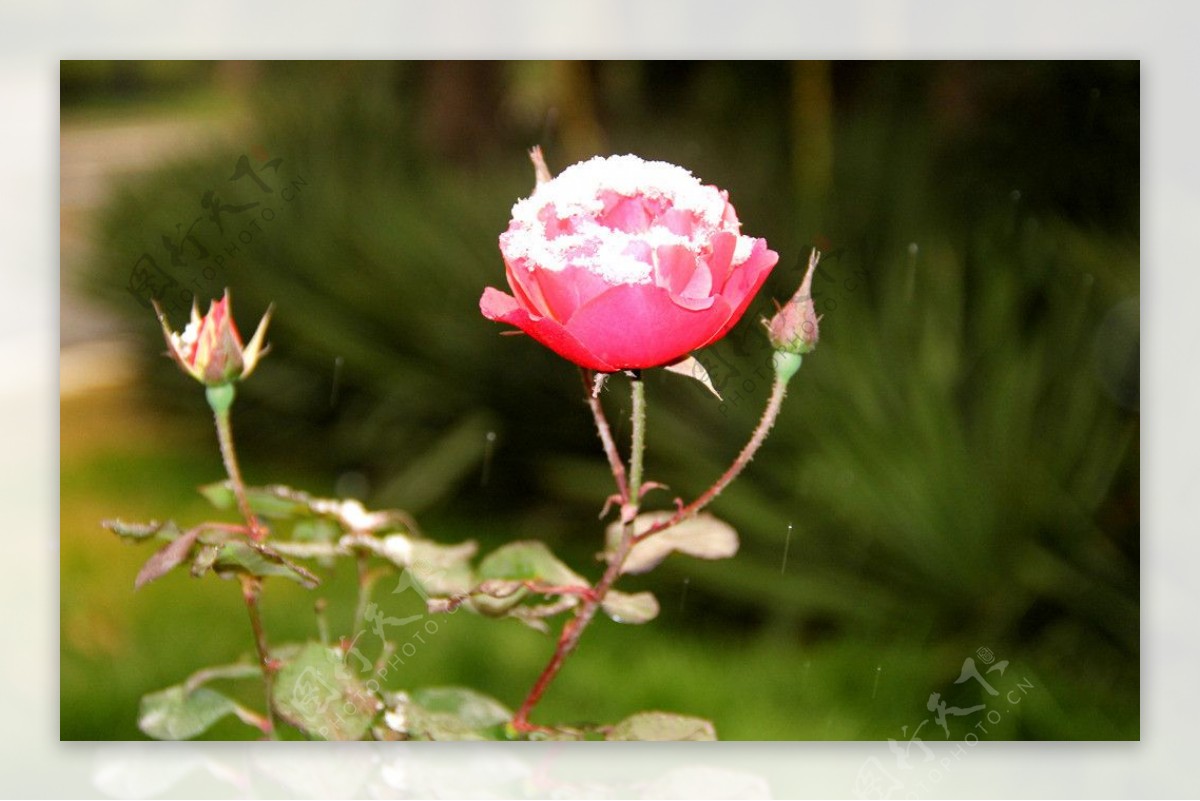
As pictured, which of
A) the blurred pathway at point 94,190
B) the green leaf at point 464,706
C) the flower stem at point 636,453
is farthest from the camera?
the blurred pathway at point 94,190

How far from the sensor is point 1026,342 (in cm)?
88

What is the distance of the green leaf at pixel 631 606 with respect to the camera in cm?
51

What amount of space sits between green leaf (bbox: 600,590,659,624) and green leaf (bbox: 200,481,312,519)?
122 mm

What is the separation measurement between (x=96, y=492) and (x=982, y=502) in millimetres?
561

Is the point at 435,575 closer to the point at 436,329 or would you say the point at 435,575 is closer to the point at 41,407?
the point at 41,407

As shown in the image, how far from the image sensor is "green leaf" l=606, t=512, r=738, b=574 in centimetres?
51

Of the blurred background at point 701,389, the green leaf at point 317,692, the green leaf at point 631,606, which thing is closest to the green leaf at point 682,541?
the green leaf at point 631,606

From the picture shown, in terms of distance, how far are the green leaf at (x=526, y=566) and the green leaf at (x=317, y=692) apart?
0.26 ft

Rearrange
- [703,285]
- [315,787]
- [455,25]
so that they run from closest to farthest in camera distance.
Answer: [703,285], [315,787], [455,25]

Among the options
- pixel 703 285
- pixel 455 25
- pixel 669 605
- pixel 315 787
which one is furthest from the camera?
pixel 669 605

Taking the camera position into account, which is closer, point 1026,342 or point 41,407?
point 41,407

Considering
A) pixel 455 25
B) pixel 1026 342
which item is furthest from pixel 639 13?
pixel 1026 342

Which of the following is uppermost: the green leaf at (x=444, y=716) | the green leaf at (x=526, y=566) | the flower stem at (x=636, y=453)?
the flower stem at (x=636, y=453)

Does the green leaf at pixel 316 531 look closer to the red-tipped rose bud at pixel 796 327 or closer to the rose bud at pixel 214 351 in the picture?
the rose bud at pixel 214 351
